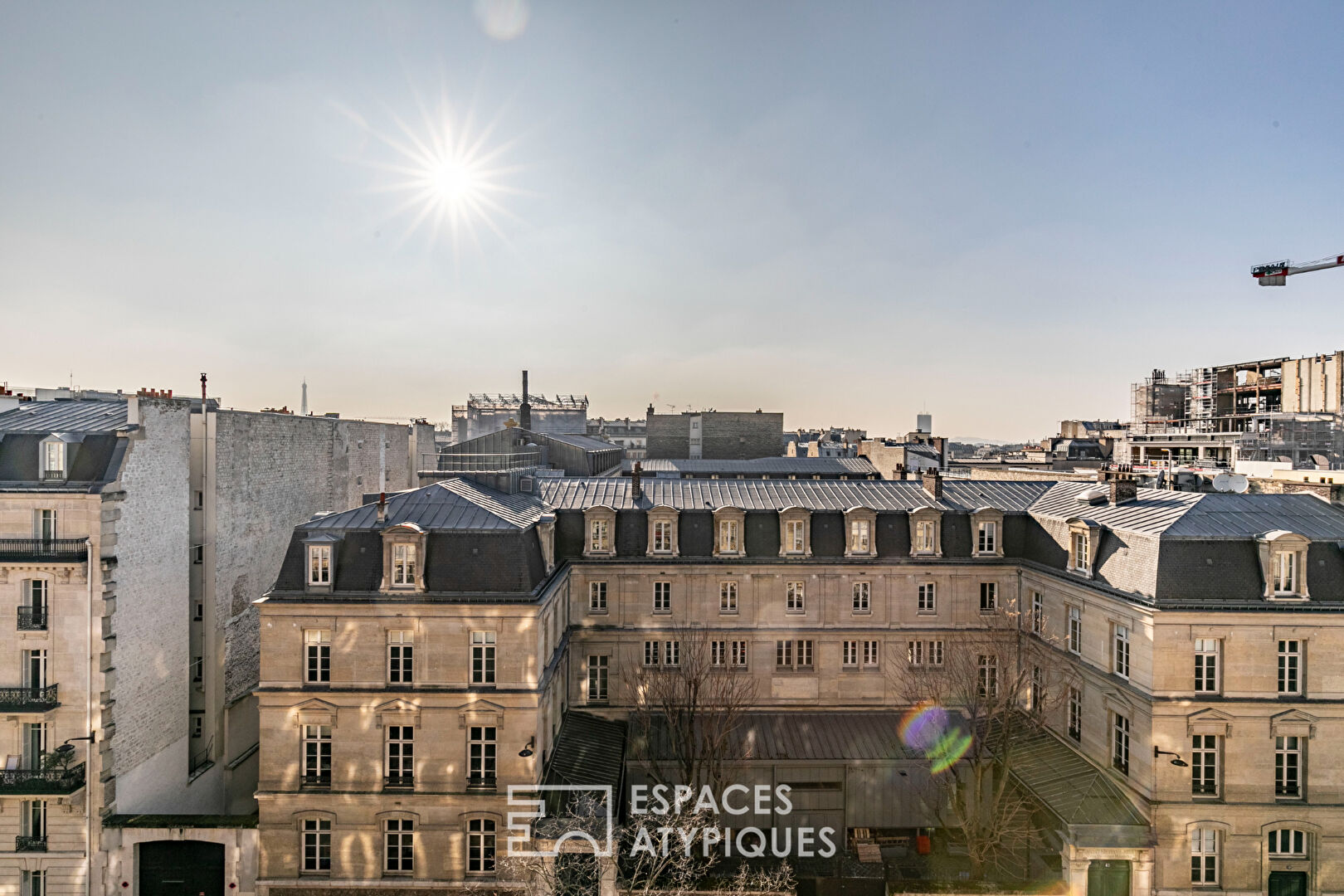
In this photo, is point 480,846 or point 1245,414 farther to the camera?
point 1245,414

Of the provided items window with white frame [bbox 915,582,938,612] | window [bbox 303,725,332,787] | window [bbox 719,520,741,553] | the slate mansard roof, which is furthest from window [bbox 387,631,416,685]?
window with white frame [bbox 915,582,938,612]

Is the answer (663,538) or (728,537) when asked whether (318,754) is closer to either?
(663,538)

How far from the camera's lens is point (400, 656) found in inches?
1068

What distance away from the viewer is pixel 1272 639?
2631cm

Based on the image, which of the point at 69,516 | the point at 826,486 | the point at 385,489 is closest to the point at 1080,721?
A: the point at 826,486

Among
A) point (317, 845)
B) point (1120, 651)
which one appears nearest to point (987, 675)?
point (1120, 651)

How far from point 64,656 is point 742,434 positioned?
65731 millimetres

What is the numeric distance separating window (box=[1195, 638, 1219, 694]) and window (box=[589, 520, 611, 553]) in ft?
84.1

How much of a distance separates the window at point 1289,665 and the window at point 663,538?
2575cm

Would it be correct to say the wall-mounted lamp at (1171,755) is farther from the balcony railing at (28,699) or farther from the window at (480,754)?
the balcony railing at (28,699)

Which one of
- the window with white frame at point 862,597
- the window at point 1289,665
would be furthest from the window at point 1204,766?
the window with white frame at point 862,597

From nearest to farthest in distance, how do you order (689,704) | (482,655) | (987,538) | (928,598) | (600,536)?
(482,655) → (689,704) → (600,536) → (928,598) → (987,538)

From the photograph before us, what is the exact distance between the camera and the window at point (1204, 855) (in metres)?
26.1

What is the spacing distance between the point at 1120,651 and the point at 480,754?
88.9 ft
